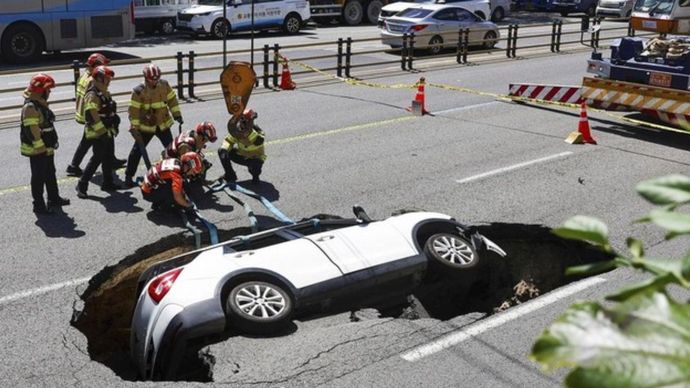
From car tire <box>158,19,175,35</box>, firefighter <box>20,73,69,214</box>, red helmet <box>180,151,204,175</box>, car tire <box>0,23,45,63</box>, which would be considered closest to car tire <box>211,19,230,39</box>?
car tire <box>158,19,175,35</box>

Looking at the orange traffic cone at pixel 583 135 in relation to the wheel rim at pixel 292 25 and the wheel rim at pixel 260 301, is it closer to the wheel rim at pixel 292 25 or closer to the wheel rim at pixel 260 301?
the wheel rim at pixel 260 301

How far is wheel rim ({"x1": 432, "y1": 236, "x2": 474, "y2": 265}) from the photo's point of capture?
8.20 meters

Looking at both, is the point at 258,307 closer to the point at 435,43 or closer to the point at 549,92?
the point at 549,92

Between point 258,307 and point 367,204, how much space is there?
442 centimetres

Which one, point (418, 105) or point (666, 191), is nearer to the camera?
point (666, 191)

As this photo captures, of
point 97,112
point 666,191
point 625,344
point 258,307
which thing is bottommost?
point 258,307

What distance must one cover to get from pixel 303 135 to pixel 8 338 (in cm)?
843

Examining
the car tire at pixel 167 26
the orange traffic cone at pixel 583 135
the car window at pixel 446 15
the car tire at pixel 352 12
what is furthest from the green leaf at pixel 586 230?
the car tire at pixel 352 12

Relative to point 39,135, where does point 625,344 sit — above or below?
above

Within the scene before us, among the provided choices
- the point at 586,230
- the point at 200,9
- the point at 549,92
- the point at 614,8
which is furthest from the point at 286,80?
the point at 614,8

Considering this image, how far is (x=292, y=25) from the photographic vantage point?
3338 cm

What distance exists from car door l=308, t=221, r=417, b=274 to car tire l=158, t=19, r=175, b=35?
26.1 metres

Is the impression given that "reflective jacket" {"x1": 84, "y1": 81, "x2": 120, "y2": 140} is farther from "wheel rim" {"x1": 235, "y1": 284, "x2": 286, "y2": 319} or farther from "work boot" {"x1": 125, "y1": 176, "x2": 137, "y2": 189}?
"wheel rim" {"x1": 235, "y1": 284, "x2": 286, "y2": 319}

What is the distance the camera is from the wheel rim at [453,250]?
26.9 feet
